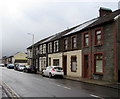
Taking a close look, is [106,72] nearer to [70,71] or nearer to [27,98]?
[70,71]

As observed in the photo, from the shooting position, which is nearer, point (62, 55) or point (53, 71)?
point (53, 71)

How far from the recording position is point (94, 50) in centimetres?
2161

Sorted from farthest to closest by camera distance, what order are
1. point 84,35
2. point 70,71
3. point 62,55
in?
1. point 62,55
2. point 70,71
3. point 84,35

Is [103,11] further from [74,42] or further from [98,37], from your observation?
[98,37]

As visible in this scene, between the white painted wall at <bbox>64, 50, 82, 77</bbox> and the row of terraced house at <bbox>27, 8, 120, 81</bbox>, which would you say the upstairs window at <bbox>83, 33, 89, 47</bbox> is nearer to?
the row of terraced house at <bbox>27, 8, 120, 81</bbox>

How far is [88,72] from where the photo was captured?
2292 centimetres

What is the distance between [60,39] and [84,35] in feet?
25.9

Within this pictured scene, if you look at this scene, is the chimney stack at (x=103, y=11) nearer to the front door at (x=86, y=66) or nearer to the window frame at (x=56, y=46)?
the front door at (x=86, y=66)

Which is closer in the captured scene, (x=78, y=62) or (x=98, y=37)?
(x=98, y=37)

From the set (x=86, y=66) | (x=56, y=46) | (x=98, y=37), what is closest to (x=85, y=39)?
(x=98, y=37)

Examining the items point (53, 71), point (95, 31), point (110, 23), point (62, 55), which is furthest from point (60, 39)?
point (110, 23)

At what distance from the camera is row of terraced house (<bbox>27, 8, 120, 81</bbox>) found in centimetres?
1881

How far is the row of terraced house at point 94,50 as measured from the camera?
1881 cm

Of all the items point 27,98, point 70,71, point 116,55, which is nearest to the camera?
point 27,98
